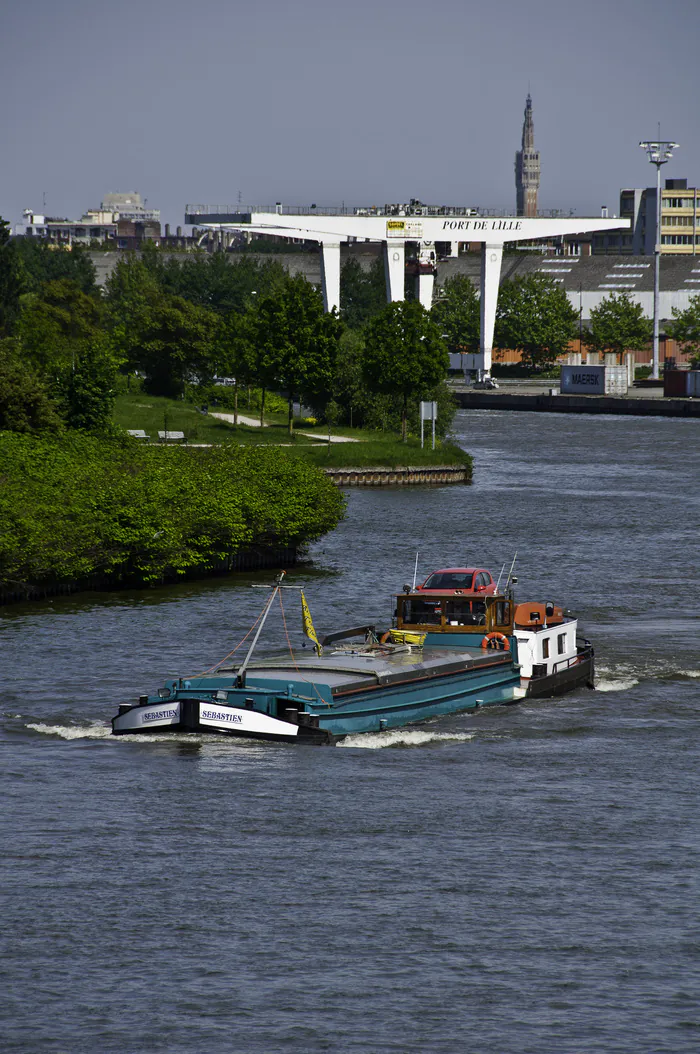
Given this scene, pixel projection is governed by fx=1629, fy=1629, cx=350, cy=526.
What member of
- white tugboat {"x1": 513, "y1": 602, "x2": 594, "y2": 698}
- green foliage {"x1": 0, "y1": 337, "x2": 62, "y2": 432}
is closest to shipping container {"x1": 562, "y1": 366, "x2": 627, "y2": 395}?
green foliage {"x1": 0, "y1": 337, "x2": 62, "y2": 432}

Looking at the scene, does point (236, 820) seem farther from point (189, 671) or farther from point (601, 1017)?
point (189, 671)

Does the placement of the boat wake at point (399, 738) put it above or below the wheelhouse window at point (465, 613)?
below

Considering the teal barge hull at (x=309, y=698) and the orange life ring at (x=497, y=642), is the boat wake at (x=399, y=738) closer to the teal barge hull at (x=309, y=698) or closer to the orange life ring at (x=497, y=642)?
the teal barge hull at (x=309, y=698)

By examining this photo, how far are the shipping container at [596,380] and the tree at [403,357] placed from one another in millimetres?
67020

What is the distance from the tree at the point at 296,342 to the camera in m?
123

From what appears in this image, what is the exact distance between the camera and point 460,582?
146 feet

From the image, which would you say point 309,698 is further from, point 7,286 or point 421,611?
point 7,286

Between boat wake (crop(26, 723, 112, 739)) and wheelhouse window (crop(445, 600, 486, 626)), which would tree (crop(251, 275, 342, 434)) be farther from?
boat wake (crop(26, 723, 112, 739))

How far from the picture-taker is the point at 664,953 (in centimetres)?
2606

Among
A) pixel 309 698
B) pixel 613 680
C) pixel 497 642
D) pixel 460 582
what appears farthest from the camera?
pixel 613 680

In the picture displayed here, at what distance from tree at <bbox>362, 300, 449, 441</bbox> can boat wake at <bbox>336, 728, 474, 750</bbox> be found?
82569 millimetres

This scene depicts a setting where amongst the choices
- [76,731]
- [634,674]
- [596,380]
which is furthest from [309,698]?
[596,380]

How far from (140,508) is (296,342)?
66725 millimetres

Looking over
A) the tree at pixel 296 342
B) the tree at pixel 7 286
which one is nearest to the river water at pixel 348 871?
the tree at pixel 296 342
